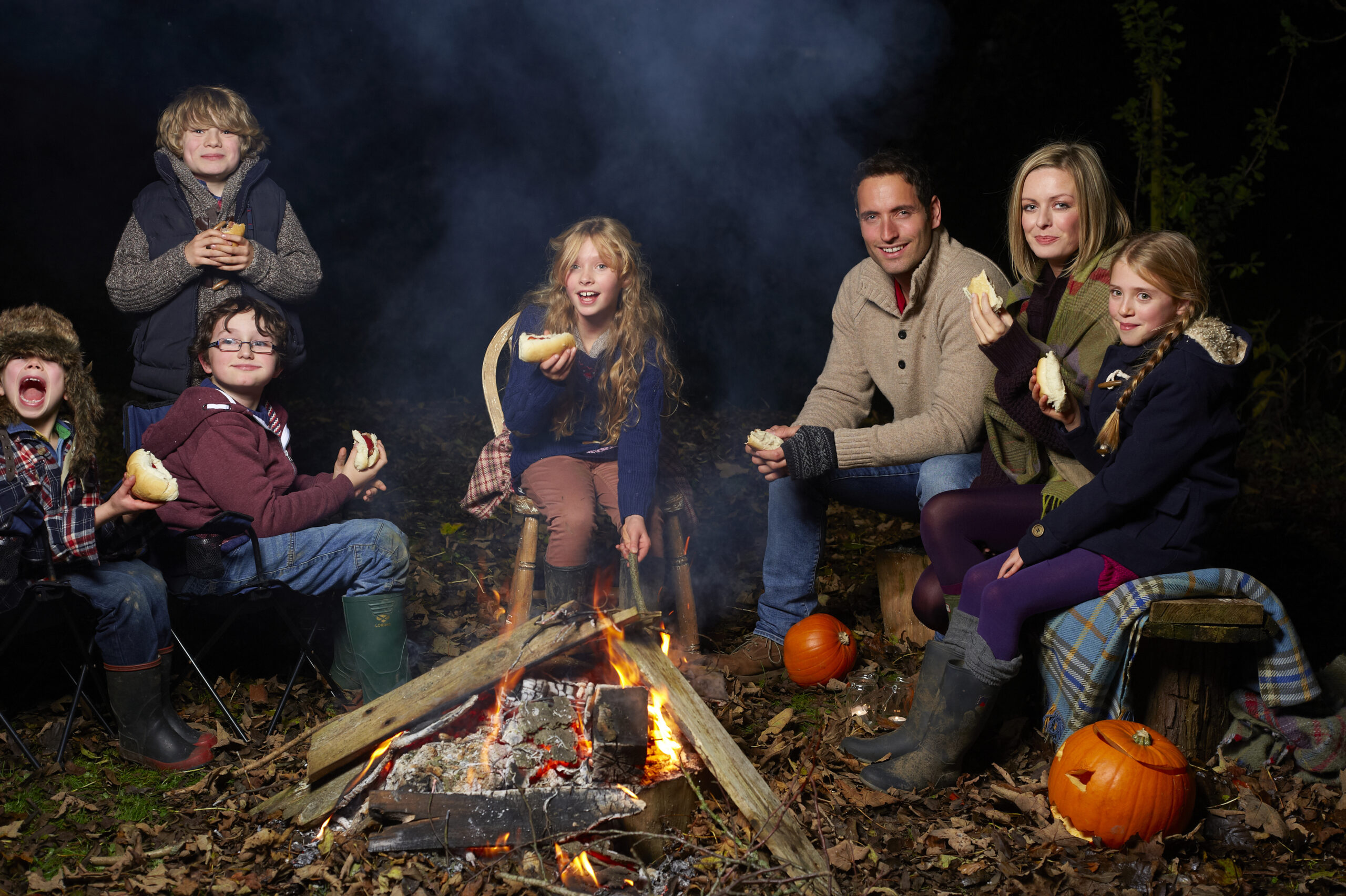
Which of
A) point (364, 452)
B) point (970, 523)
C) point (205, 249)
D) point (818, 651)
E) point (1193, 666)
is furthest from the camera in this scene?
point (818, 651)

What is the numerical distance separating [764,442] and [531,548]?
98 centimetres

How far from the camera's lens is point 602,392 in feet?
11.9

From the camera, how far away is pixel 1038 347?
10.1 feet

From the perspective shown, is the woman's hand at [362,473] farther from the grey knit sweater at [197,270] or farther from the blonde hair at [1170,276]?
the blonde hair at [1170,276]

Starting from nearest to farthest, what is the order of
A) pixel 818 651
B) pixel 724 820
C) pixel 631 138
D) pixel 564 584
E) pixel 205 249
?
pixel 724 820 → pixel 205 249 → pixel 564 584 → pixel 818 651 → pixel 631 138

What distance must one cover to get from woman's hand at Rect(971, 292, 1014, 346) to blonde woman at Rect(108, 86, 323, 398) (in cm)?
242

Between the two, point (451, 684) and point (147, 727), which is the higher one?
point (451, 684)

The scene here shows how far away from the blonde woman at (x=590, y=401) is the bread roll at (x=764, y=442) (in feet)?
1.24

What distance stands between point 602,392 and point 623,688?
4.21 ft

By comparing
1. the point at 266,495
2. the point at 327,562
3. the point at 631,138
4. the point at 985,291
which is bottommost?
the point at 327,562

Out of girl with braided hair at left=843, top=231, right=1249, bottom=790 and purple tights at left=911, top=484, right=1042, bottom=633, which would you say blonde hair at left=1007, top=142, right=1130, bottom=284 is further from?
purple tights at left=911, top=484, right=1042, bottom=633

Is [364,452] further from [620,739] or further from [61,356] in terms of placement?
[620,739]

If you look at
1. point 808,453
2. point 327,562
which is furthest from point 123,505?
point 808,453

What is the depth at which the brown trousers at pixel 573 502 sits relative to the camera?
3.47 meters
